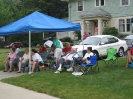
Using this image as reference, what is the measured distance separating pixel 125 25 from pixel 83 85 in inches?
989

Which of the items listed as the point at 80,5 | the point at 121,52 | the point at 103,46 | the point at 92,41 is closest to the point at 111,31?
the point at 80,5

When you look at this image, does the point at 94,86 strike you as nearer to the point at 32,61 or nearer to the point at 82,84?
the point at 82,84

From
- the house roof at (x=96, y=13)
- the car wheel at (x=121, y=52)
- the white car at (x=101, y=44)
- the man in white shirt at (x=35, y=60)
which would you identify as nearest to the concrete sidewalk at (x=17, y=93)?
the man in white shirt at (x=35, y=60)

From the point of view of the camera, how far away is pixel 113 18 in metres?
34.0

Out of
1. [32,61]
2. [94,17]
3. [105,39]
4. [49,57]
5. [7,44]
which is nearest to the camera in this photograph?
[32,61]

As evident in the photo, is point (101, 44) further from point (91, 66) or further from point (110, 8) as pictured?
point (110, 8)

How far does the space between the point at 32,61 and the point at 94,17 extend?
71.7 feet

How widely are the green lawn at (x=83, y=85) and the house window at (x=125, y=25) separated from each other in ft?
72.3

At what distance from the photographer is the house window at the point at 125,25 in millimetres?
32722

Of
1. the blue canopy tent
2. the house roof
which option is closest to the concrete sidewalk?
the blue canopy tent

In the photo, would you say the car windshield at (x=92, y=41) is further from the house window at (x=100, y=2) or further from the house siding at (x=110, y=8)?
the house window at (x=100, y=2)

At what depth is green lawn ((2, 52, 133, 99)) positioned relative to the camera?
7.67 m

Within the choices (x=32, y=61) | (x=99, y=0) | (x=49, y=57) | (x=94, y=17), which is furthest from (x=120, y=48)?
(x=99, y=0)

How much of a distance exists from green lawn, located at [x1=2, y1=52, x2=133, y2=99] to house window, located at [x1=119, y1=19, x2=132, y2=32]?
72.3ft
